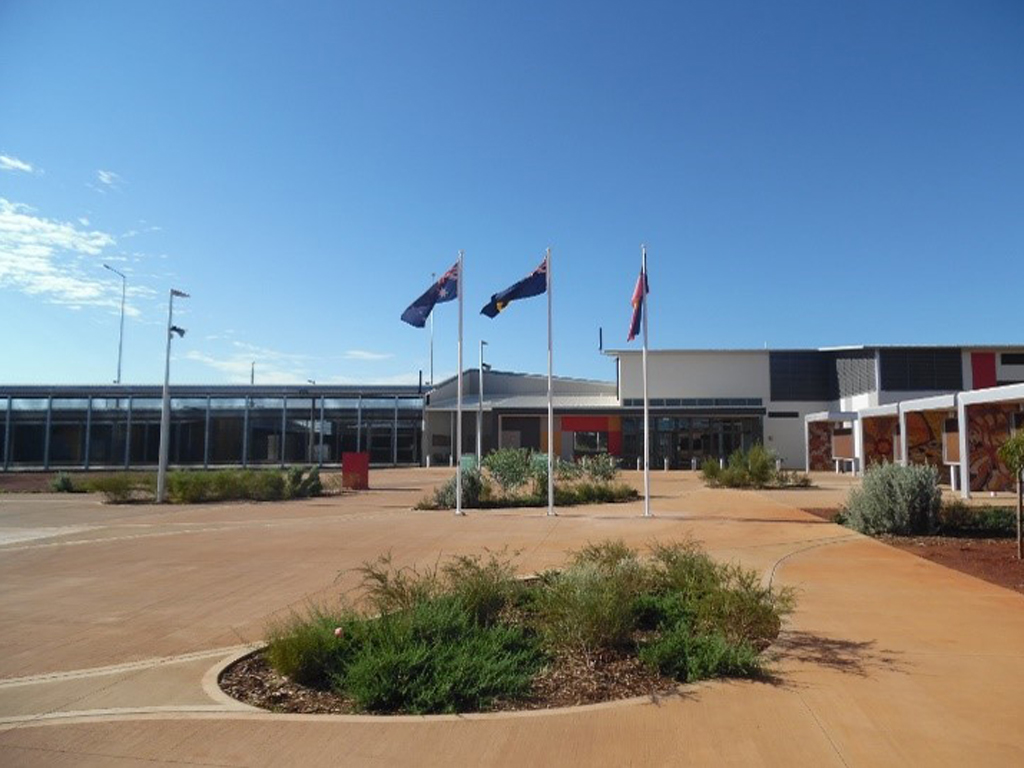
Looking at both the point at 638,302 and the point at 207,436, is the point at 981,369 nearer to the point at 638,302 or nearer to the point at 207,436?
the point at 638,302

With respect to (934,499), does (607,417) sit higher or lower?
higher

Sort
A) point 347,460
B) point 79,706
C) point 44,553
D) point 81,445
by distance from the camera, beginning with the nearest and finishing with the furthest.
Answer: point 79,706 → point 44,553 → point 347,460 → point 81,445

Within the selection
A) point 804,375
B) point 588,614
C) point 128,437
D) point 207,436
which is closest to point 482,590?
point 588,614

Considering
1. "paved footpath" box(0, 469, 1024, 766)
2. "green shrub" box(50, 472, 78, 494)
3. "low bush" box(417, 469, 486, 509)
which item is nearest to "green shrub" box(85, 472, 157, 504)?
"green shrub" box(50, 472, 78, 494)

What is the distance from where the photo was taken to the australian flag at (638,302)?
18969 millimetres

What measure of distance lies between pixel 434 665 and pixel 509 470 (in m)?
18.4

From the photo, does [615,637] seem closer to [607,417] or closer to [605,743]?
[605,743]

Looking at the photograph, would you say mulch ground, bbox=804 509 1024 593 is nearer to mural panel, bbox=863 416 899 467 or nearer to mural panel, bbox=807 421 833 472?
mural panel, bbox=863 416 899 467

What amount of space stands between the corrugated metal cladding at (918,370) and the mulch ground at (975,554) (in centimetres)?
3228

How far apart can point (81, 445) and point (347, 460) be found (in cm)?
2730

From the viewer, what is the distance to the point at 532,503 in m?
22.7

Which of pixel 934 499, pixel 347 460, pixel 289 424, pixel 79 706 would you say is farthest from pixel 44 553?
pixel 289 424

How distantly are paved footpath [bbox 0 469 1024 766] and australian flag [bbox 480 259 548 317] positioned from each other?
7.53 meters

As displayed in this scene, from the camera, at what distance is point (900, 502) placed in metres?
14.5
